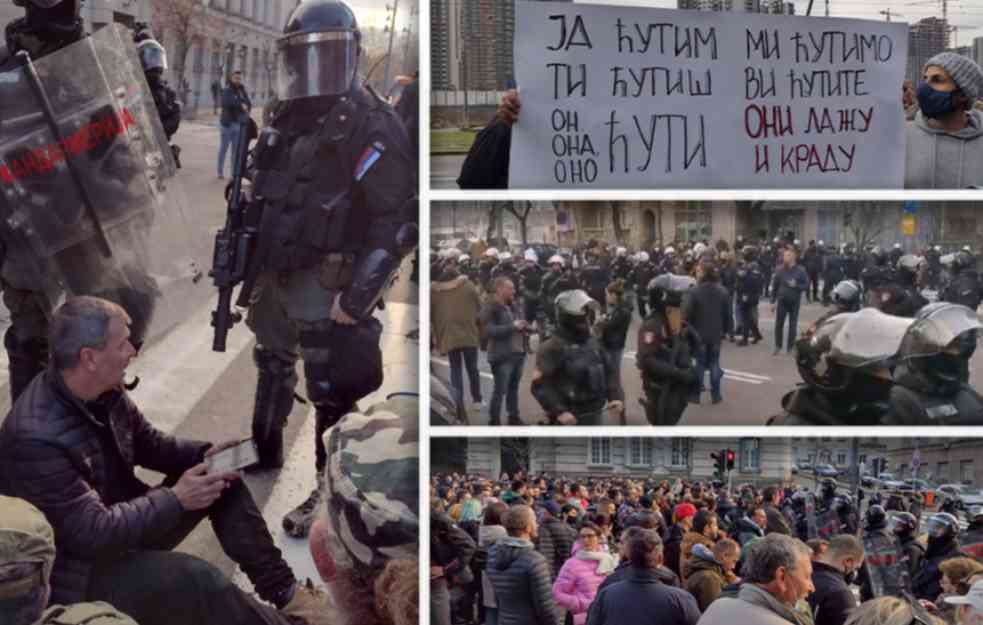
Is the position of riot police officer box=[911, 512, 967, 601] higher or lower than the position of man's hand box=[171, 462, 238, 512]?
lower

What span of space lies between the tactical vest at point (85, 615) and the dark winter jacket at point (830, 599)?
8.29ft

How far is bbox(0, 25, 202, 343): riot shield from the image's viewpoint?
279 inches

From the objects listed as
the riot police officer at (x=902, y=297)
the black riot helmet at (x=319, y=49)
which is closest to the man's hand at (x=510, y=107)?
the black riot helmet at (x=319, y=49)

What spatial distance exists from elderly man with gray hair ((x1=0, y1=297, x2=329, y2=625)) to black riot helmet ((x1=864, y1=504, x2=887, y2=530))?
83.8 inches

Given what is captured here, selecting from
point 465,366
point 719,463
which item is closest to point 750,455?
point 719,463

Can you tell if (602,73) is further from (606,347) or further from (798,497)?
(798,497)

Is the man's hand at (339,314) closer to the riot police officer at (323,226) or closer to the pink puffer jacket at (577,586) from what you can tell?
the riot police officer at (323,226)

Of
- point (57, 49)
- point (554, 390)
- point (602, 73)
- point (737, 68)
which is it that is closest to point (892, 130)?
point (737, 68)

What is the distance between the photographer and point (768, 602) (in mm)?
6691

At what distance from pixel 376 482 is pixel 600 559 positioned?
2.97 ft

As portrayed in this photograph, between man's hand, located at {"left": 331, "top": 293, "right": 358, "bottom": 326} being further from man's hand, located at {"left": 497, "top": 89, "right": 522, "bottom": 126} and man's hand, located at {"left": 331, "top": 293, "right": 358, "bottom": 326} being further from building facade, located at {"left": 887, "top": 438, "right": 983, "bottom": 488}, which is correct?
building facade, located at {"left": 887, "top": 438, "right": 983, "bottom": 488}

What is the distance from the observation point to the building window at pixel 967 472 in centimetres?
738

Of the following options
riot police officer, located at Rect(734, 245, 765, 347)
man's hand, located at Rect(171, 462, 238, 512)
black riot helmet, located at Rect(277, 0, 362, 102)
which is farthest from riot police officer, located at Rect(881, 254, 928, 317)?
man's hand, located at Rect(171, 462, 238, 512)

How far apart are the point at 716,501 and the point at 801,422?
1.47 feet
